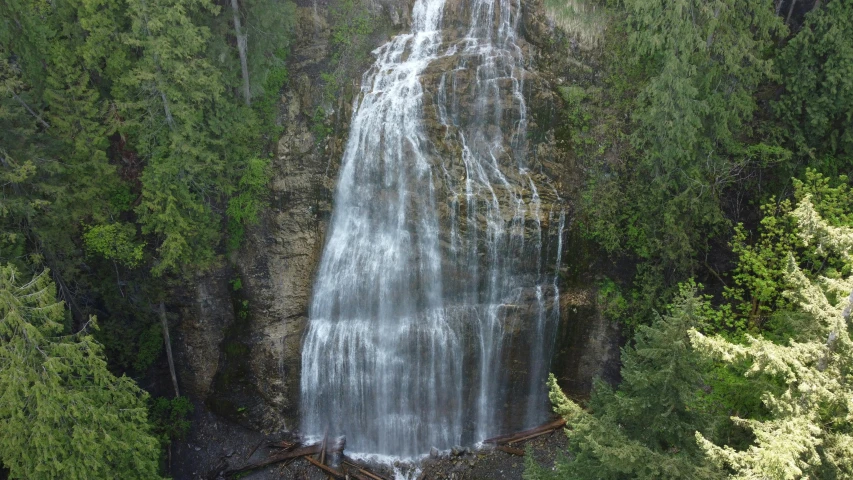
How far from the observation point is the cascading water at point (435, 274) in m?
18.6

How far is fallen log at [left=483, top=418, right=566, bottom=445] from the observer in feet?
63.5

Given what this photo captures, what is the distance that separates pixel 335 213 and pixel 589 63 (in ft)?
36.3

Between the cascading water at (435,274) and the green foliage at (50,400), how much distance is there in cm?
751

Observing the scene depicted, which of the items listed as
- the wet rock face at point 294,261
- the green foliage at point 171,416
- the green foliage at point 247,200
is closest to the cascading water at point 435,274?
the wet rock face at point 294,261

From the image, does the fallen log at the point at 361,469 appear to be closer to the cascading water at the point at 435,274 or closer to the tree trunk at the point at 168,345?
the cascading water at the point at 435,274

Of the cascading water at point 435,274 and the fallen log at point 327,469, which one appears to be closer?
the fallen log at point 327,469

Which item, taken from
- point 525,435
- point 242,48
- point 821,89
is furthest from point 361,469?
point 821,89

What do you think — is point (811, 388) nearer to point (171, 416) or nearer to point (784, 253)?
point (784, 253)

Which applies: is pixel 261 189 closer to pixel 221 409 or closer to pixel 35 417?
pixel 221 409

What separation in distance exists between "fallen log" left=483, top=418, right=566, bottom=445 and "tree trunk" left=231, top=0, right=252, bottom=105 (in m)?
15.4

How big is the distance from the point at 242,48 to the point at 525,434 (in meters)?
17.1

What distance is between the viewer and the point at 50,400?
1128cm

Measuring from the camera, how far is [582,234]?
61.7ft

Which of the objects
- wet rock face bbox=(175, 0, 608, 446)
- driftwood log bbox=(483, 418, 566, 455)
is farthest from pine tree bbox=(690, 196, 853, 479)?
driftwood log bbox=(483, 418, 566, 455)
